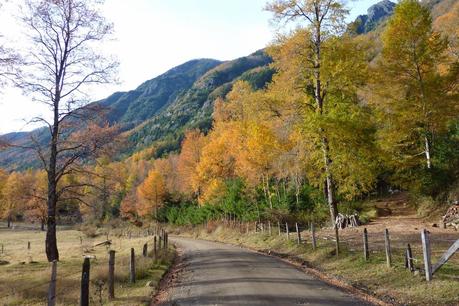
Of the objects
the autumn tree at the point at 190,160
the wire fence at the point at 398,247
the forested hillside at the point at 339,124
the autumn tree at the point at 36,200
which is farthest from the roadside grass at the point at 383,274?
the autumn tree at the point at 190,160

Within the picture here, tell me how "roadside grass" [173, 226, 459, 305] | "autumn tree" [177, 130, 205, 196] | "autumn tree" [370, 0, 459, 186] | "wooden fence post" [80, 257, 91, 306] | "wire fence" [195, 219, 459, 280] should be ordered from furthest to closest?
"autumn tree" [177, 130, 205, 196], "autumn tree" [370, 0, 459, 186], "wire fence" [195, 219, 459, 280], "wooden fence post" [80, 257, 91, 306], "roadside grass" [173, 226, 459, 305]

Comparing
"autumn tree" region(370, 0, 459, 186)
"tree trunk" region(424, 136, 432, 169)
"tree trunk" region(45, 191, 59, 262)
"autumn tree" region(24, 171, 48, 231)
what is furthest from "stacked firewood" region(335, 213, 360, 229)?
"autumn tree" region(24, 171, 48, 231)

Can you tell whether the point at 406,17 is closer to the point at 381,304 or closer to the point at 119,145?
the point at 119,145

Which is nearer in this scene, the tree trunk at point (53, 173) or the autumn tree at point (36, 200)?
the tree trunk at point (53, 173)

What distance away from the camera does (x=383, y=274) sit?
12305mm

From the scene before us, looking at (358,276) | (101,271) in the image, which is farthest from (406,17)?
(101,271)

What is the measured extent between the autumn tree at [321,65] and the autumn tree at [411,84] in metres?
6.26

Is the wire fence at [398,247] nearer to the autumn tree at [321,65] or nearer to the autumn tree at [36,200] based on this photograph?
the autumn tree at [321,65]

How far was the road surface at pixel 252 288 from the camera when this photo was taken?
1031 centimetres

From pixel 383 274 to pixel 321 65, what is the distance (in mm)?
10622

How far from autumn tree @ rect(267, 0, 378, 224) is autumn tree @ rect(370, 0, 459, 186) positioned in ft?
20.5

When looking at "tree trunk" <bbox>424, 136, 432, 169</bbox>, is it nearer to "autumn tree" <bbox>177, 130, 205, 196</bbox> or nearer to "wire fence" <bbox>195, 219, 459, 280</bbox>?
"wire fence" <bbox>195, 219, 459, 280</bbox>

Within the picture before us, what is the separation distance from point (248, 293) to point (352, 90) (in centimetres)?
1196

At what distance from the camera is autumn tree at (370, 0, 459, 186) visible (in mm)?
24875
